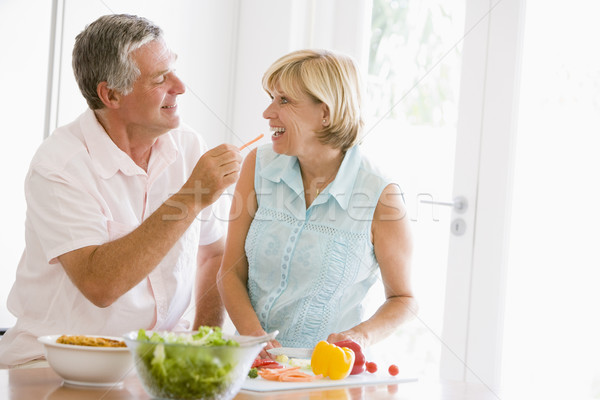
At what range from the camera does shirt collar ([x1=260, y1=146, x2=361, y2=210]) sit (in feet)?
5.46

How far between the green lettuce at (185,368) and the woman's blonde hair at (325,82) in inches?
36.6

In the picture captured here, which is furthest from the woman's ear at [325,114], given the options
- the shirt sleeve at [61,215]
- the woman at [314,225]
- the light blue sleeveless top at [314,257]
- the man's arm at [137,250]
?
the shirt sleeve at [61,215]

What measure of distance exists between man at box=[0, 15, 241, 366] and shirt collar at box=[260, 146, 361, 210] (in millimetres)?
203

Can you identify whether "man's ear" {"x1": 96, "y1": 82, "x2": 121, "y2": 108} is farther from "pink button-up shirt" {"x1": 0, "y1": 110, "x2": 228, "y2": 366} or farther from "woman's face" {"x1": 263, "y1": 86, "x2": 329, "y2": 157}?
"woman's face" {"x1": 263, "y1": 86, "x2": 329, "y2": 157}

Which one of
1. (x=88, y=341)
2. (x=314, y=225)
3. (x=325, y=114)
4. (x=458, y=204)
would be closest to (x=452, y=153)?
(x=458, y=204)

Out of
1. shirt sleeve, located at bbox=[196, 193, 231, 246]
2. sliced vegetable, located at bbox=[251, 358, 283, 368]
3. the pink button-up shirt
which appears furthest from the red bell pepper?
shirt sleeve, located at bbox=[196, 193, 231, 246]

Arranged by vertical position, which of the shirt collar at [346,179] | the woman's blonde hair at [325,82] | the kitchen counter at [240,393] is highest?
the woman's blonde hair at [325,82]

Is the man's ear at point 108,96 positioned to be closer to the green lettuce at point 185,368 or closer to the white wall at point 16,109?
the white wall at point 16,109

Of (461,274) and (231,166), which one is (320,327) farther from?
(461,274)

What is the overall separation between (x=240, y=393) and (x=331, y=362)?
0.63ft

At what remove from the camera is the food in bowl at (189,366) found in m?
0.88

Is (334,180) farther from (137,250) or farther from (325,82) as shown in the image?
(137,250)

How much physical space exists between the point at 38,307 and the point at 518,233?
138 cm

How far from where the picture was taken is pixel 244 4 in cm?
288
